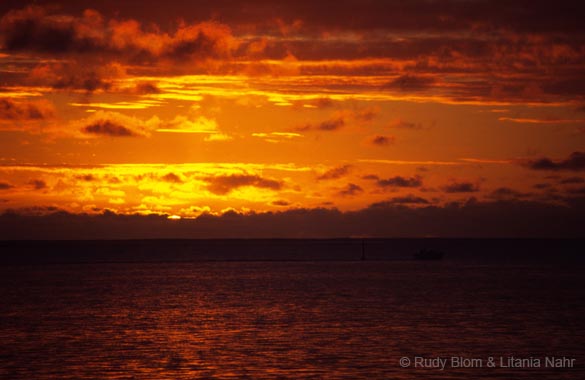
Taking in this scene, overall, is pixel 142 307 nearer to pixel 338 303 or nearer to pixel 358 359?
pixel 338 303

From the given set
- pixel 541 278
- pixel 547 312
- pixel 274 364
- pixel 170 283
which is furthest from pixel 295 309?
pixel 541 278

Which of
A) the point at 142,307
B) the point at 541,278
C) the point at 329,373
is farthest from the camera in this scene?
the point at 541,278

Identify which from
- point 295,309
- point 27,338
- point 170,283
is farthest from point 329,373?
point 170,283

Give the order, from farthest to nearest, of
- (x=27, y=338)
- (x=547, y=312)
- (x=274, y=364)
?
(x=547, y=312)
(x=27, y=338)
(x=274, y=364)

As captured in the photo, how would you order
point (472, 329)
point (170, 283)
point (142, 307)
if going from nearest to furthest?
1. point (472, 329)
2. point (142, 307)
3. point (170, 283)

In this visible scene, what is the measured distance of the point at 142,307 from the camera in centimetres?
11019

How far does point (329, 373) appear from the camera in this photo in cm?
5791

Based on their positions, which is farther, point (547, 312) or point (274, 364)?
point (547, 312)

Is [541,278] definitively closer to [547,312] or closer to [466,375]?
[547,312]

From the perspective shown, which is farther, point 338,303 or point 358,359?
point 338,303

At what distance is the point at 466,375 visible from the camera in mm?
57969

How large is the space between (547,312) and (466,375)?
1836 inches

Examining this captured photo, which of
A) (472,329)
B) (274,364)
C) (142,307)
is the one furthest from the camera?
(142,307)

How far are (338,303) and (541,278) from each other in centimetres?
8397
